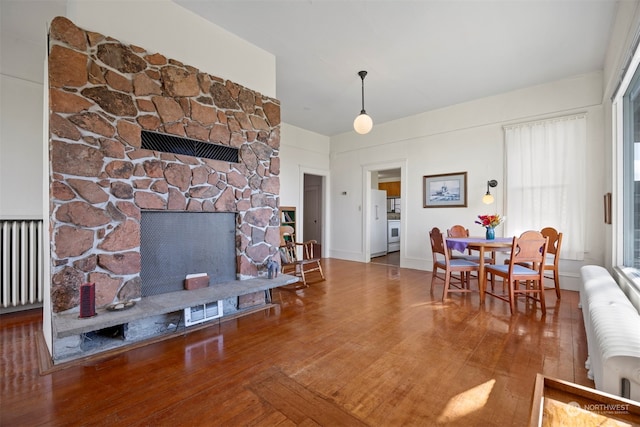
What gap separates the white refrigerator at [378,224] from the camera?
6.83 meters

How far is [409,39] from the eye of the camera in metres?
3.19

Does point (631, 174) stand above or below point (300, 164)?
below

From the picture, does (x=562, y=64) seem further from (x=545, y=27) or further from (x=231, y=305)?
(x=231, y=305)

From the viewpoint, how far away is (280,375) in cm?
186

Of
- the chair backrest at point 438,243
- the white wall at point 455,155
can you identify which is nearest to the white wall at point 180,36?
the chair backrest at point 438,243

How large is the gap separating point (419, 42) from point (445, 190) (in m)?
2.75

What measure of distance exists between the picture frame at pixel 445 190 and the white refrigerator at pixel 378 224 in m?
1.55

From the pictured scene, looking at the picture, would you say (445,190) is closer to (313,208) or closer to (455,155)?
(455,155)

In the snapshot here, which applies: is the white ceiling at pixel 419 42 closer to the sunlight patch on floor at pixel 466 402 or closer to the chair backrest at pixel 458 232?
the chair backrest at pixel 458 232

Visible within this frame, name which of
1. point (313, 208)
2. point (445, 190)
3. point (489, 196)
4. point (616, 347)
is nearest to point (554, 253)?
point (489, 196)

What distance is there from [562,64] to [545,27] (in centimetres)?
105

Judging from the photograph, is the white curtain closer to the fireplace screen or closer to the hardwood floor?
the hardwood floor

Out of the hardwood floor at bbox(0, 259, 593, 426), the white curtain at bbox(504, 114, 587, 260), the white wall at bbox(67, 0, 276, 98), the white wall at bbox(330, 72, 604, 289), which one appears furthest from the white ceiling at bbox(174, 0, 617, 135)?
the hardwood floor at bbox(0, 259, 593, 426)

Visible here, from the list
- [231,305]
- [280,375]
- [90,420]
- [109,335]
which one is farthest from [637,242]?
[109,335]
